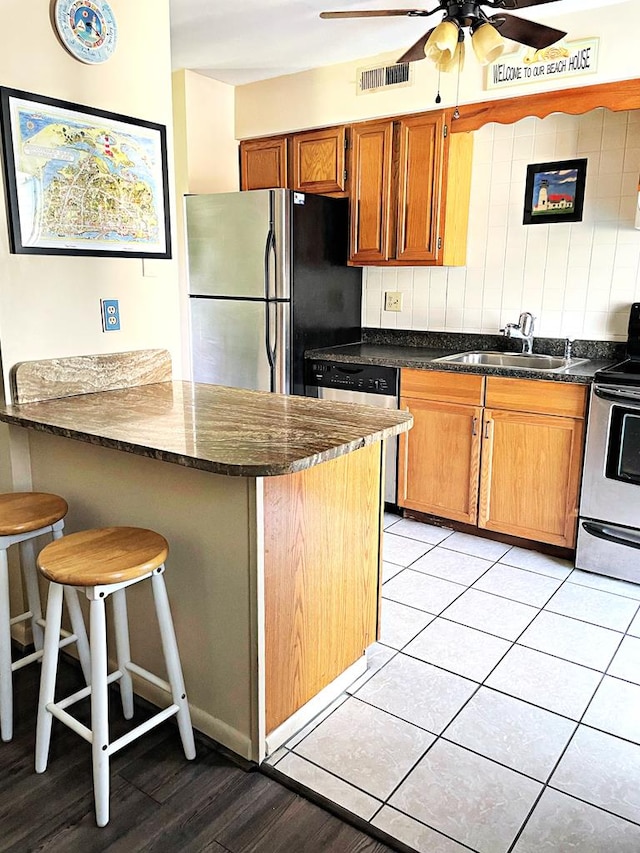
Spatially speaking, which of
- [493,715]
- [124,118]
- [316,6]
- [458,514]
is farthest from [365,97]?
[493,715]

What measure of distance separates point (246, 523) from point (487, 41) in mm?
1733

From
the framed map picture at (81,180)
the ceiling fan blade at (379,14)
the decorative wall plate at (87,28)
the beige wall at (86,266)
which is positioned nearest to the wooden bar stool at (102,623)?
the beige wall at (86,266)

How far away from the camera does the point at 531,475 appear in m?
3.17

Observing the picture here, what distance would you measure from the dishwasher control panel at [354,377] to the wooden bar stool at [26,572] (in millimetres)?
1941

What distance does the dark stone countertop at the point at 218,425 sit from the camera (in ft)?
5.13

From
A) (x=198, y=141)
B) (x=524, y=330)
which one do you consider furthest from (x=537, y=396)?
(x=198, y=141)

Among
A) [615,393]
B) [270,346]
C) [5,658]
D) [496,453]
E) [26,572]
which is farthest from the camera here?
[270,346]

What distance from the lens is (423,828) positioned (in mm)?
1607

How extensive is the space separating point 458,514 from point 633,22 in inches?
92.7

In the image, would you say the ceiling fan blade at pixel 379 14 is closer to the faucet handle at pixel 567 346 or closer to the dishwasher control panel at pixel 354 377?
the dishwasher control panel at pixel 354 377

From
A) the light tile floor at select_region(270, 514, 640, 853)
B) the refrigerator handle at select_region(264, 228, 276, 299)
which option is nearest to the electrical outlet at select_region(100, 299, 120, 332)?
the refrigerator handle at select_region(264, 228, 276, 299)

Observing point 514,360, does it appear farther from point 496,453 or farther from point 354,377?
point 354,377

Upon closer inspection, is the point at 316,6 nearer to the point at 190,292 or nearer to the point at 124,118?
the point at 124,118

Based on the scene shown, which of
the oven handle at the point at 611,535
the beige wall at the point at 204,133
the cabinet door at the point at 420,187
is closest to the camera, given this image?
the oven handle at the point at 611,535
